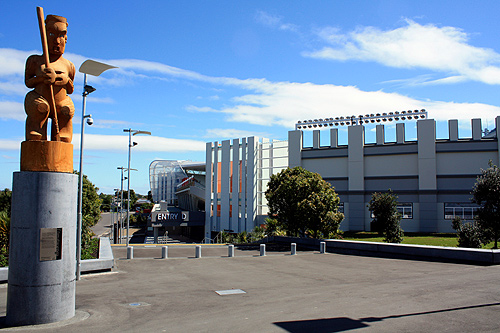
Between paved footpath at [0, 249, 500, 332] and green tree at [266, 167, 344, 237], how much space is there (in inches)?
502

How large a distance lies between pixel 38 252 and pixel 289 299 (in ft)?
22.7

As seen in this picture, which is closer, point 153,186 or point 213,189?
point 213,189

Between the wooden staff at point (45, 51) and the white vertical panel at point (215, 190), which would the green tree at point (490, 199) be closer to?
the wooden staff at point (45, 51)

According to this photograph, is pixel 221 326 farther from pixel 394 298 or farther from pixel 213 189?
pixel 213 189

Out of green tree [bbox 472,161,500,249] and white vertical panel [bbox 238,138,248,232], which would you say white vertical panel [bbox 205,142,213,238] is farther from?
green tree [bbox 472,161,500,249]

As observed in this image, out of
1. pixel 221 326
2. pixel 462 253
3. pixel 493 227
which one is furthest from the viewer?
pixel 493 227

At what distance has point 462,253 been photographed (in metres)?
18.9

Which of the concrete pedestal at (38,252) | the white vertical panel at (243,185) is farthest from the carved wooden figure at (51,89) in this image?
the white vertical panel at (243,185)

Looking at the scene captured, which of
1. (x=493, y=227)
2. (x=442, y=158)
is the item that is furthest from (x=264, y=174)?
(x=493, y=227)

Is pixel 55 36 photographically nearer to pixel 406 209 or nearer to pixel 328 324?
pixel 328 324

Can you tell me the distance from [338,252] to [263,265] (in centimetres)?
782

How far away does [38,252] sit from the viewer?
8922mm

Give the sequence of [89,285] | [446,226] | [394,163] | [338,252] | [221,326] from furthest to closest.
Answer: [394,163]
[446,226]
[338,252]
[89,285]
[221,326]

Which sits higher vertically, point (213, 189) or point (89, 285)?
point (213, 189)
